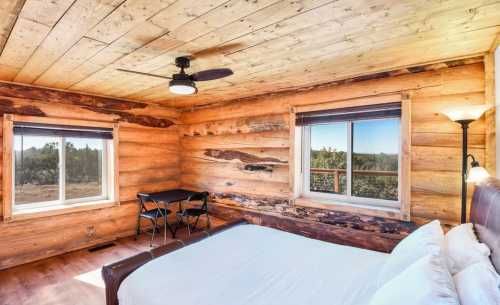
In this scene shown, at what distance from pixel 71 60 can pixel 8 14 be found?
778 millimetres

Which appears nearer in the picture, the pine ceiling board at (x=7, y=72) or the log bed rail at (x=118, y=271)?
the log bed rail at (x=118, y=271)

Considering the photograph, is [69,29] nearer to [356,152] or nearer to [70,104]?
[70,104]

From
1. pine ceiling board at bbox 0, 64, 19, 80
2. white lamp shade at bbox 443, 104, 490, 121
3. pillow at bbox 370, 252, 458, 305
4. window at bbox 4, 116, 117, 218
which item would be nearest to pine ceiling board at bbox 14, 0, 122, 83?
pine ceiling board at bbox 0, 64, 19, 80

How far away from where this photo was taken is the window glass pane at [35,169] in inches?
124

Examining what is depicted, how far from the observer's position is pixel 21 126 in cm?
305

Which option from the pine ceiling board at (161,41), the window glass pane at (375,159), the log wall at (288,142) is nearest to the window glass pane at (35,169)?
the pine ceiling board at (161,41)

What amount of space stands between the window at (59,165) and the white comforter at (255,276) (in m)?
2.59

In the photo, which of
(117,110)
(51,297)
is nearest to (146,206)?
(117,110)

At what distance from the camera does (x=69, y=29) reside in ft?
5.40

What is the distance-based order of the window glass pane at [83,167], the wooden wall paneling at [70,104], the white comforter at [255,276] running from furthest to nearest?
the window glass pane at [83,167] < the wooden wall paneling at [70,104] < the white comforter at [255,276]

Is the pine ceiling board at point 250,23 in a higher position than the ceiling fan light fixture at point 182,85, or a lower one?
higher

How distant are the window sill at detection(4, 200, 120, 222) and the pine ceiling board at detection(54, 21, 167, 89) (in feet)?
5.55

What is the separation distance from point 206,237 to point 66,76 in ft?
7.52

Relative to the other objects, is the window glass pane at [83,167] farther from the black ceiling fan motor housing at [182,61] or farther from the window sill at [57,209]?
the black ceiling fan motor housing at [182,61]
